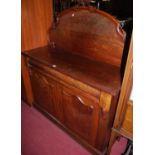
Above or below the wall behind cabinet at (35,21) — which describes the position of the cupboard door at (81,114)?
below

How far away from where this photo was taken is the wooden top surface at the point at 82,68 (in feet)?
3.46

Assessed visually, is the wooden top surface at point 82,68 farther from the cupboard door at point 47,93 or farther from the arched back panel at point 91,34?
the cupboard door at point 47,93

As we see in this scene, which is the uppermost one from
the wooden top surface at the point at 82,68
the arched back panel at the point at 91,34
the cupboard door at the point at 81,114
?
the arched back panel at the point at 91,34

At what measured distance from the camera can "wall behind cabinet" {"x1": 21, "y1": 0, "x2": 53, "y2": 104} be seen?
1.49 metres

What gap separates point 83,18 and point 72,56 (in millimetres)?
390

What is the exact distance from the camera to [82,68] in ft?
4.18

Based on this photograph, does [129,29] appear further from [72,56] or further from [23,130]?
[23,130]

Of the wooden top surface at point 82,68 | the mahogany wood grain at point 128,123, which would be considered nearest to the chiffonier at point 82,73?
the wooden top surface at point 82,68

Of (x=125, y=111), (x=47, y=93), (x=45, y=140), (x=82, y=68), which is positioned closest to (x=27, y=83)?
(x=47, y=93)

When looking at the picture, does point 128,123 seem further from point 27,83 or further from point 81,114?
point 27,83

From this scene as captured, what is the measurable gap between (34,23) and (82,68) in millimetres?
808

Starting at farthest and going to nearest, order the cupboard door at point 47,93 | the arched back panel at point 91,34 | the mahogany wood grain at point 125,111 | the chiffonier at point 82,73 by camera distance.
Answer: the cupboard door at point 47,93 → the arched back panel at point 91,34 → the chiffonier at point 82,73 → the mahogany wood grain at point 125,111

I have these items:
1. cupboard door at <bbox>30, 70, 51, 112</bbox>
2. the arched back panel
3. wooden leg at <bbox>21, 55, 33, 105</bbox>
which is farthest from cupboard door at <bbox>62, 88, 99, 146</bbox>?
wooden leg at <bbox>21, 55, 33, 105</bbox>

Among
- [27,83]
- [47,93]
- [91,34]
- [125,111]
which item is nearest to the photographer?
[125,111]
